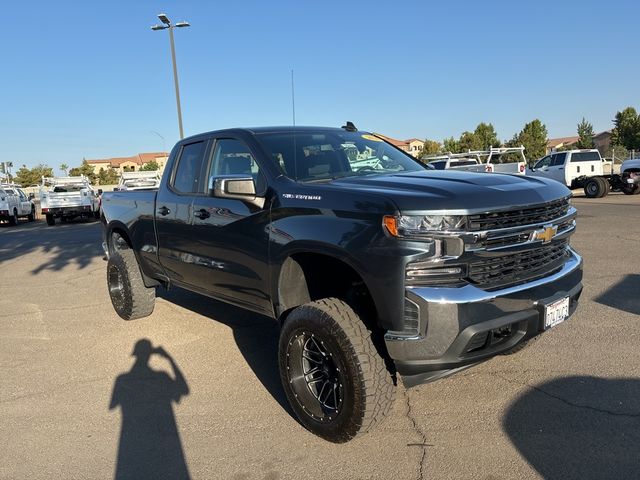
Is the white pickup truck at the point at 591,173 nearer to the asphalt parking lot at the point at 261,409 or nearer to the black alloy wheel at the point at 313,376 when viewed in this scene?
the asphalt parking lot at the point at 261,409

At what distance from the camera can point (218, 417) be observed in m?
3.68

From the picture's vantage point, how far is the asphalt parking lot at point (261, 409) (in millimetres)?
3018

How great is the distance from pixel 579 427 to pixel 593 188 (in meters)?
20.6

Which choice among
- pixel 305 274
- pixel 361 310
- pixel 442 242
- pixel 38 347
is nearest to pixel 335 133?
pixel 305 274

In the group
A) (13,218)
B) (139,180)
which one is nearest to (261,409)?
(139,180)

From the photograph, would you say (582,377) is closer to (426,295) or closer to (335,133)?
(426,295)

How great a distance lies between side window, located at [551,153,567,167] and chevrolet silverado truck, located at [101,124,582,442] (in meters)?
20.0

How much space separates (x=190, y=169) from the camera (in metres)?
4.89

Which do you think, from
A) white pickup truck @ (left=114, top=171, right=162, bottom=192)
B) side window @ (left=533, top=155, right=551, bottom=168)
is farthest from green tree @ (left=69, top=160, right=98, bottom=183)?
side window @ (left=533, top=155, right=551, bottom=168)

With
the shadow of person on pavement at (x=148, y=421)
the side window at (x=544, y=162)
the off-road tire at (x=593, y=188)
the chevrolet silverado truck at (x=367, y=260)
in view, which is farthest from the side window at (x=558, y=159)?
the shadow of person on pavement at (x=148, y=421)

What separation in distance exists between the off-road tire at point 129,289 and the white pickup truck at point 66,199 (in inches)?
725

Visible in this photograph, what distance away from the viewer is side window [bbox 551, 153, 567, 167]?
22.0m

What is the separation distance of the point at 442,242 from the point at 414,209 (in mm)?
236

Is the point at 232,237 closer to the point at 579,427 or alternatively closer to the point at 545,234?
the point at 545,234
